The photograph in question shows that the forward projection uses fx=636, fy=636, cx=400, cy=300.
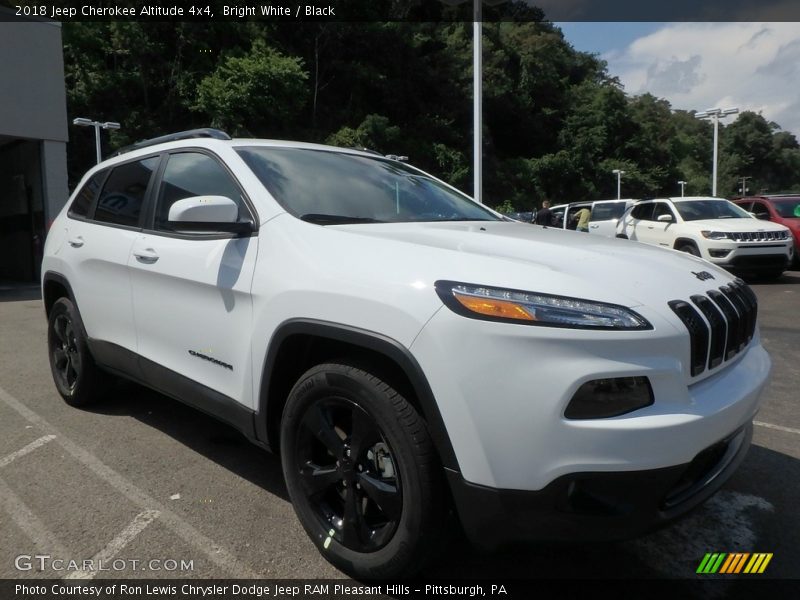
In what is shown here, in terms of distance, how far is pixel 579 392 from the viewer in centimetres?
182

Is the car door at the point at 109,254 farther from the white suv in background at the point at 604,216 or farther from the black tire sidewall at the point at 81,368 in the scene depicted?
the white suv in background at the point at 604,216

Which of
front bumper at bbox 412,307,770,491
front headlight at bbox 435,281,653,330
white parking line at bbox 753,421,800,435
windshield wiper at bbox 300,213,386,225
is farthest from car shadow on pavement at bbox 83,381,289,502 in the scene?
white parking line at bbox 753,421,800,435

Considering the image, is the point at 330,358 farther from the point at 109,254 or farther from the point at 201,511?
the point at 109,254

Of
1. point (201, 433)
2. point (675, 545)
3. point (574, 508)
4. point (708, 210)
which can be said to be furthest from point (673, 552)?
point (708, 210)

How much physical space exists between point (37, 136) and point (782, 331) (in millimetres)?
14078

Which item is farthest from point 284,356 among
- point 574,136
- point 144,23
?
point 574,136

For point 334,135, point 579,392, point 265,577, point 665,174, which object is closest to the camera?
point 579,392

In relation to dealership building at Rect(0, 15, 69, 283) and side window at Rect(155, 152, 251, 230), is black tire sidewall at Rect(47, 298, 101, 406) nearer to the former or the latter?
side window at Rect(155, 152, 251, 230)

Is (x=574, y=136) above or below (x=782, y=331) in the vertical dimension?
above

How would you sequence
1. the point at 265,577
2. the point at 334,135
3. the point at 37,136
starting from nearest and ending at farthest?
the point at 265,577
the point at 37,136
the point at 334,135

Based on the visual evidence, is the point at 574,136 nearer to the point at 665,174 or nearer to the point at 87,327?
the point at 665,174

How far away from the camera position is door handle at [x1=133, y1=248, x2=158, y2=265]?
3236 millimetres

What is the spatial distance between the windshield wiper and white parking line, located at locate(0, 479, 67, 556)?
1.67 metres

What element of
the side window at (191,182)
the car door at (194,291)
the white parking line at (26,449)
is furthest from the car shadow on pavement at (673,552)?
the white parking line at (26,449)
